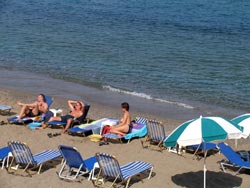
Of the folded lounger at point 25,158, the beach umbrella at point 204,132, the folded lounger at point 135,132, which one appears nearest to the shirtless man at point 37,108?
the folded lounger at point 135,132

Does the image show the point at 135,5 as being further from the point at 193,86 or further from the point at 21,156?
the point at 21,156

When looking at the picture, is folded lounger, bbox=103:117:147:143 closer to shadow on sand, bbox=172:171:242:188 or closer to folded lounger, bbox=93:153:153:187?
folded lounger, bbox=93:153:153:187

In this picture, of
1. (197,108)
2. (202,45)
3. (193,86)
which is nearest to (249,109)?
(197,108)

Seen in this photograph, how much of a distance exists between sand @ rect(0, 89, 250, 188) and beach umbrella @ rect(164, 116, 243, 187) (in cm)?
147

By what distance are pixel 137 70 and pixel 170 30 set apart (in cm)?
1049

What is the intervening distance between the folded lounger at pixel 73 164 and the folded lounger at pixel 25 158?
457 millimetres

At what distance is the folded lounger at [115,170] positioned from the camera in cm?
1038

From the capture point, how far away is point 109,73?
75.4 feet

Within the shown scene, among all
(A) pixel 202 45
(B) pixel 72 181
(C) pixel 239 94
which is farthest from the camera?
(A) pixel 202 45

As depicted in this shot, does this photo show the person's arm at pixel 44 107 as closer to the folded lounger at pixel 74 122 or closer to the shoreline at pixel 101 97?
the folded lounger at pixel 74 122

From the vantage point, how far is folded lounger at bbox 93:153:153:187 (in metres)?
10.4

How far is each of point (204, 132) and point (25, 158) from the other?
3881mm

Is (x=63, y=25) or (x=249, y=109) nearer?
(x=249, y=109)

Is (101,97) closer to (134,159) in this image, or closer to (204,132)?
(134,159)
